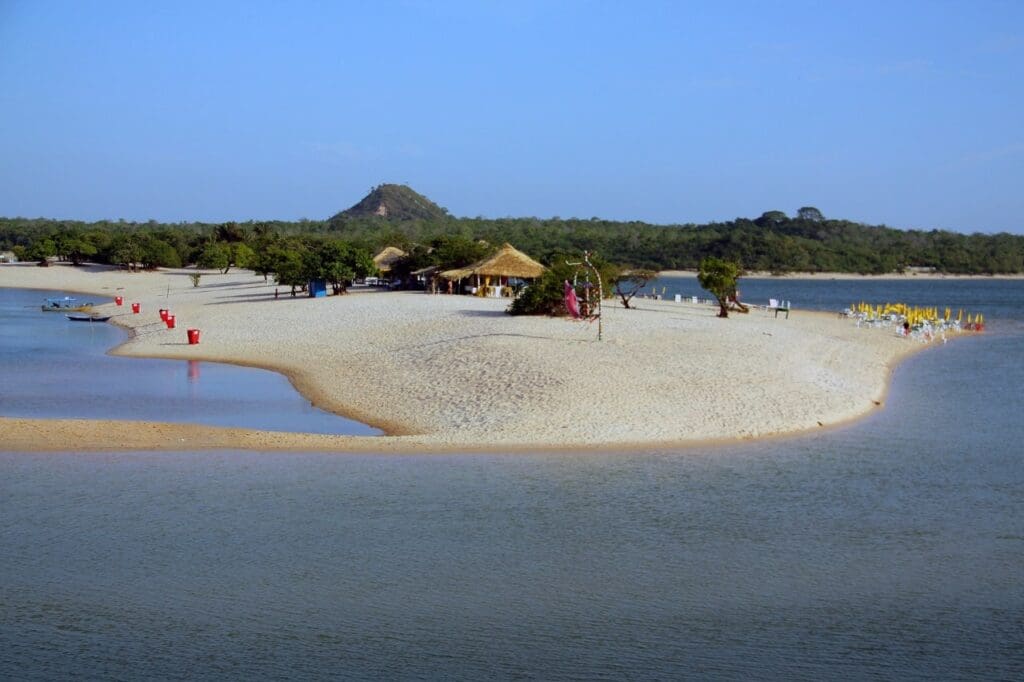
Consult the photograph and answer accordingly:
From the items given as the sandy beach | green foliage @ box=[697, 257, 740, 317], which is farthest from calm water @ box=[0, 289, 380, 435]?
green foliage @ box=[697, 257, 740, 317]

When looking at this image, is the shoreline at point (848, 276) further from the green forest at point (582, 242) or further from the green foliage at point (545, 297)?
the green foliage at point (545, 297)

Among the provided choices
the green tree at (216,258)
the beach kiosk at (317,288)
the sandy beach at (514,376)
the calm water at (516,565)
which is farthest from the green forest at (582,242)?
the calm water at (516,565)

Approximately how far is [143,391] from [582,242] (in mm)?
95444

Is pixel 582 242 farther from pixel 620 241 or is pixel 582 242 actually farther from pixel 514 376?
pixel 514 376

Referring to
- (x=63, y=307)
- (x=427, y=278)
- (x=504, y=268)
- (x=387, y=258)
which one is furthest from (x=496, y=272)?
(x=63, y=307)

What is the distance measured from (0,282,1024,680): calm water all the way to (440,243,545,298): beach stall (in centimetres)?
2718

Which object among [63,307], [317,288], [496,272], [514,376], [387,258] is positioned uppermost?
[387,258]

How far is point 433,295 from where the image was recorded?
134 feet

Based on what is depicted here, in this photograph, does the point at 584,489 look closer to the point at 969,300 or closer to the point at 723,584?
the point at 723,584

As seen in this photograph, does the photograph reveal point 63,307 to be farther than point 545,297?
Yes

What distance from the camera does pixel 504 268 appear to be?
4275 centimetres

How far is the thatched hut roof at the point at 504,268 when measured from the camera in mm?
42438

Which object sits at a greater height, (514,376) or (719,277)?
(719,277)

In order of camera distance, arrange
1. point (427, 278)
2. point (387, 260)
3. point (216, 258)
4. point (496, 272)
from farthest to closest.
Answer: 1. point (216, 258)
2. point (387, 260)
3. point (427, 278)
4. point (496, 272)
